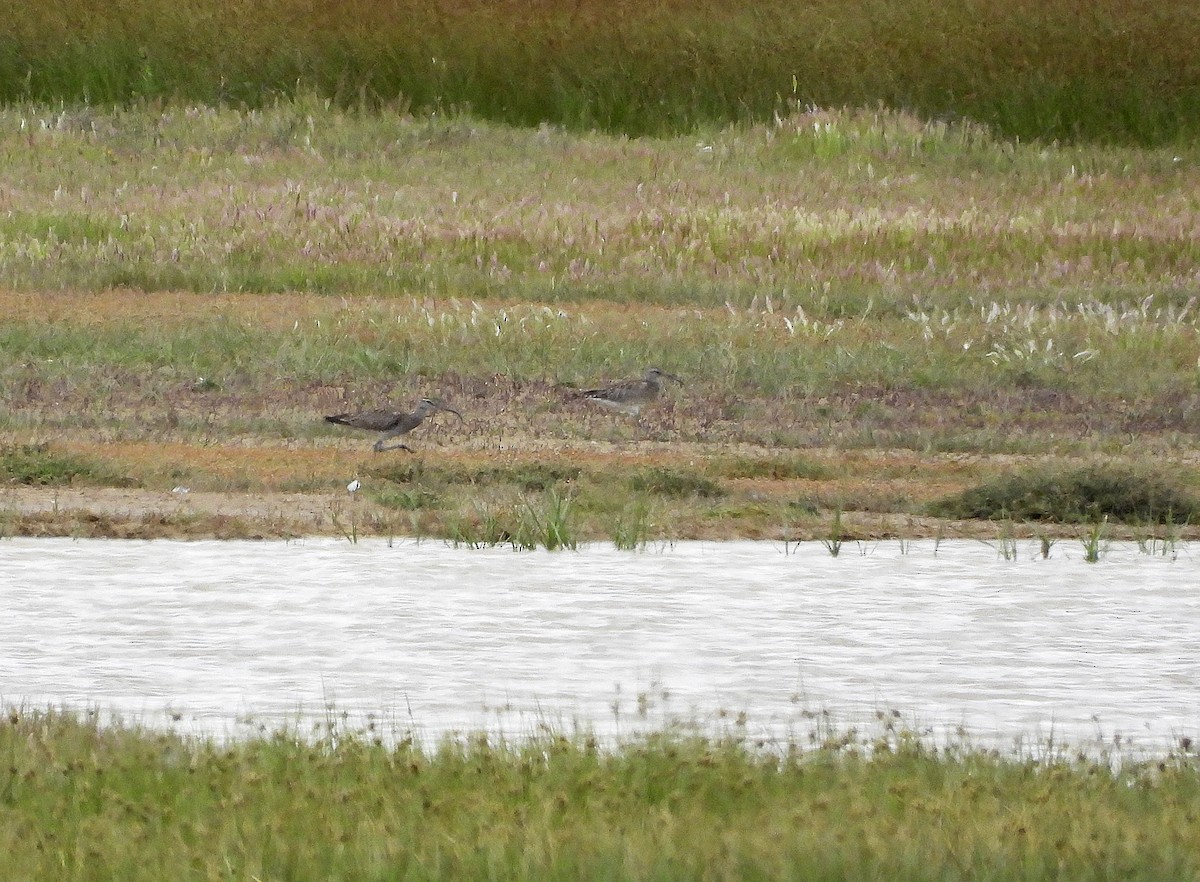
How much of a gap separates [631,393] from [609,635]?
26.2 feet

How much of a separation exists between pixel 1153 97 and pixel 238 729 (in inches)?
1213

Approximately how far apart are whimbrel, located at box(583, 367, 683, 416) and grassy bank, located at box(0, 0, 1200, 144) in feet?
55.0

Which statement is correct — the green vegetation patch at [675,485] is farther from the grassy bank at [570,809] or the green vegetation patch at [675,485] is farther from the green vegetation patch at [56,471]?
the grassy bank at [570,809]

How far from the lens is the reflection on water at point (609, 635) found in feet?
29.7

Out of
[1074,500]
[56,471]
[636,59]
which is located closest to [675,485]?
[1074,500]

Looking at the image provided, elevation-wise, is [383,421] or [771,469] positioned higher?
[383,421]

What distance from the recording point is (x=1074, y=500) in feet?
50.6

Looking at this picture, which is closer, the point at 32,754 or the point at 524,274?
the point at 32,754

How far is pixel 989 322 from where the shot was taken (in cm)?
2369

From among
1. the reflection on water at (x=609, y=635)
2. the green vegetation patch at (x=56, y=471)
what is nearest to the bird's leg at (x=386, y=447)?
the green vegetation patch at (x=56, y=471)

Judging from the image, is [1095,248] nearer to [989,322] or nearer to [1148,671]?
[989,322]

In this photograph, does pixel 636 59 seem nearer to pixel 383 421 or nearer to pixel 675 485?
pixel 383 421

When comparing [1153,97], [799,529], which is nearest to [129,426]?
[799,529]

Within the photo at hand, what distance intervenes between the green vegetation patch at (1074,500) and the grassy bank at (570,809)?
741cm
